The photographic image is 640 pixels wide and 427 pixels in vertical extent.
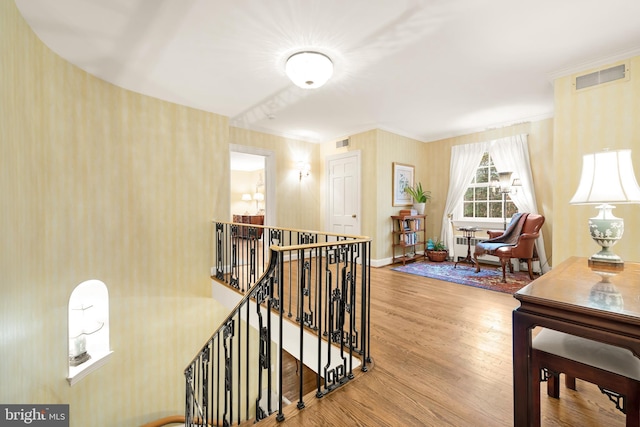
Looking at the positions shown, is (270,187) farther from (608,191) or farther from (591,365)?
(591,365)

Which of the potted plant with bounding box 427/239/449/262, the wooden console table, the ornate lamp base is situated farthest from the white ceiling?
the potted plant with bounding box 427/239/449/262

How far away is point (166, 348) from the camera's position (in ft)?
12.5

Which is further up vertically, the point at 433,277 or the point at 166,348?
the point at 433,277

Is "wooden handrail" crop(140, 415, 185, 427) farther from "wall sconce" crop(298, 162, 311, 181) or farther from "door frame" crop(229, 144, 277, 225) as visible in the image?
"wall sconce" crop(298, 162, 311, 181)

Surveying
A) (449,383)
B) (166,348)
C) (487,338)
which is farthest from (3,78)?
(487,338)

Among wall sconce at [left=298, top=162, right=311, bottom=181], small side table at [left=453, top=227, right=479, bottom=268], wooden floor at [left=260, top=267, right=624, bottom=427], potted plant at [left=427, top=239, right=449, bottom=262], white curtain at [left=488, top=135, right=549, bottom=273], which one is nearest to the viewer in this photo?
wooden floor at [left=260, top=267, right=624, bottom=427]

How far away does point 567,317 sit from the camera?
1050 mm

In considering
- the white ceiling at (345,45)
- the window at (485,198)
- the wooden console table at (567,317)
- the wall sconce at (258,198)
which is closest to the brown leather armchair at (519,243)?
the window at (485,198)

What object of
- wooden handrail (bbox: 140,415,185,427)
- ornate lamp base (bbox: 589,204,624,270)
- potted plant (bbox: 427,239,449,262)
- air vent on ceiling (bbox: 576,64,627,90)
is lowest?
wooden handrail (bbox: 140,415,185,427)

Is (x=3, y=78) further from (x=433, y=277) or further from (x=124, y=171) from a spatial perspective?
(x=433, y=277)

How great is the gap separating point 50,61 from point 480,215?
22.2 feet

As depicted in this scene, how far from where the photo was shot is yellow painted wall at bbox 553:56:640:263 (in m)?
2.71

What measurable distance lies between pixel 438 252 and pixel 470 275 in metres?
1.15

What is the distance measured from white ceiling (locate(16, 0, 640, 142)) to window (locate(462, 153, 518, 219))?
1.54 meters
